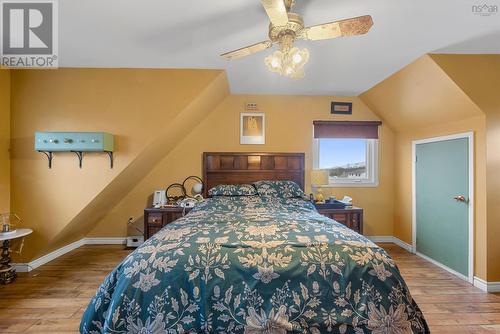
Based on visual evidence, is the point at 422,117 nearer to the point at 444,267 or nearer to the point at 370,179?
the point at 370,179

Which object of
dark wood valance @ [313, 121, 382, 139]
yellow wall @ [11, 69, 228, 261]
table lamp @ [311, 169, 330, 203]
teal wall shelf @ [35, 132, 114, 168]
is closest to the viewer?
teal wall shelf @ [35, 132, 114, 168]

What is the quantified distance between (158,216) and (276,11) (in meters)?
2.69

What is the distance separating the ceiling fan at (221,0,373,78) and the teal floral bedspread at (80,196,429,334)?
48.6 inches

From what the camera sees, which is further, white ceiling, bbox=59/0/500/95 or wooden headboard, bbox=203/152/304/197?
wooden headboard, bbox=203/152/304/197

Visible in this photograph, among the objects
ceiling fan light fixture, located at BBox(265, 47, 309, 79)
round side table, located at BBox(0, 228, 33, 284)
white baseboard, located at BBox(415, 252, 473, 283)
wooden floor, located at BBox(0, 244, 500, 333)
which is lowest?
wooden floor, located at BBox(0, 244, 500, 333)

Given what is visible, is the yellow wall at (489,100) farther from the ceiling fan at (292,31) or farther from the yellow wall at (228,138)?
the ceiling fan at (292,31)

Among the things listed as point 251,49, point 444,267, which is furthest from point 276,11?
point 444,267

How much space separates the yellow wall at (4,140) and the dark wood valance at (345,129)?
3.88 metres

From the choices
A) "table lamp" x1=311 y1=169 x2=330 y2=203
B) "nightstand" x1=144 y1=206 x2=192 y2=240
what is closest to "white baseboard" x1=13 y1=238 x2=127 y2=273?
"nightstand" x1=144 y1=206 x2=192 y2=240

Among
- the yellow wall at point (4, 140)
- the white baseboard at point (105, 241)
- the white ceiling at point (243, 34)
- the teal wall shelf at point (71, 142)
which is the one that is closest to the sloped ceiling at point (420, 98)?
the white ceiling at point (243, 34)

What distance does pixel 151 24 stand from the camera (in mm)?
1945

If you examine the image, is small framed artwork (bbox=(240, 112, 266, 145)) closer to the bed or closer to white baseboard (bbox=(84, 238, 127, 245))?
the bed

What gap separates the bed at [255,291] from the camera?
131cm

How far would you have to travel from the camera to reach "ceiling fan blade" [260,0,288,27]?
1297 mm
